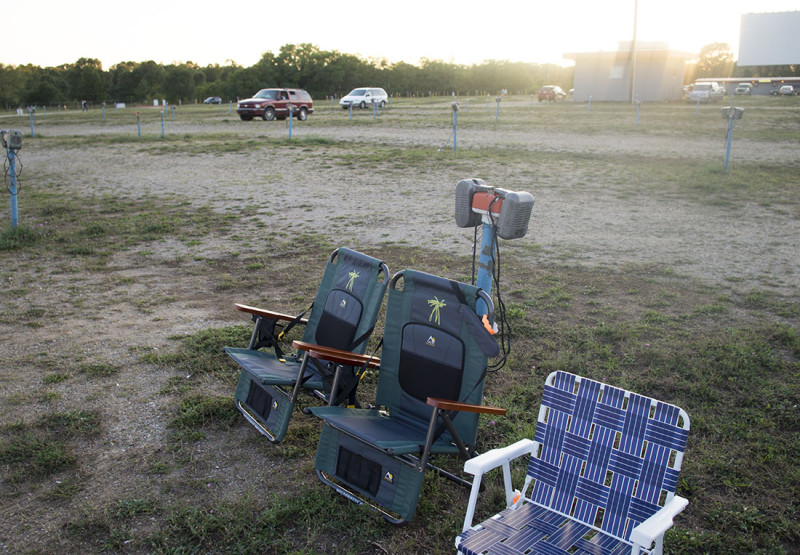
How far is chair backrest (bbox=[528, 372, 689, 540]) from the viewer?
8.50 ft

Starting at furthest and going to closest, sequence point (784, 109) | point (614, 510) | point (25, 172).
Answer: point (784, 109), point (25, 172), point (614, 510)

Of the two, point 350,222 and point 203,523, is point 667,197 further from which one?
point 203,523

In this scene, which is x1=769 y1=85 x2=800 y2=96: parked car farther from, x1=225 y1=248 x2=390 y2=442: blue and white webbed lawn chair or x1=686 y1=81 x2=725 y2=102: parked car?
x1=225 y1=248 x2=390 y2=442: blue and white webbed lawn chair

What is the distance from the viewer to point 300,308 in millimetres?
6066

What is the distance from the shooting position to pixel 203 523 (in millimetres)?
Result: 3082

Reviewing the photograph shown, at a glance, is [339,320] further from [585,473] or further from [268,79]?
[268,79]

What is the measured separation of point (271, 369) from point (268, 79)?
238 feet

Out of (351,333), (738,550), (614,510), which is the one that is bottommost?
(738,550)

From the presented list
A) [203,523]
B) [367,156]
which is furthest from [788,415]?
[367,156]

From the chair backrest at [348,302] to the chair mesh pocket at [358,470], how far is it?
73 cm

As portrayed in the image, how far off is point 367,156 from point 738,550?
15135 mm

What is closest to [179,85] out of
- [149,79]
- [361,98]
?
[149,79]

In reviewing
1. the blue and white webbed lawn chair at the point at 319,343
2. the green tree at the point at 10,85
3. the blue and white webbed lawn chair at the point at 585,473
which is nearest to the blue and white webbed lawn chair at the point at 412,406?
the blue and white webbed lawn chair at the point at 319,343

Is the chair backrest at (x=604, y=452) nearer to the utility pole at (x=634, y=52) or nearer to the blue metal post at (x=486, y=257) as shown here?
the blue metal post at (x=486, y=257)
